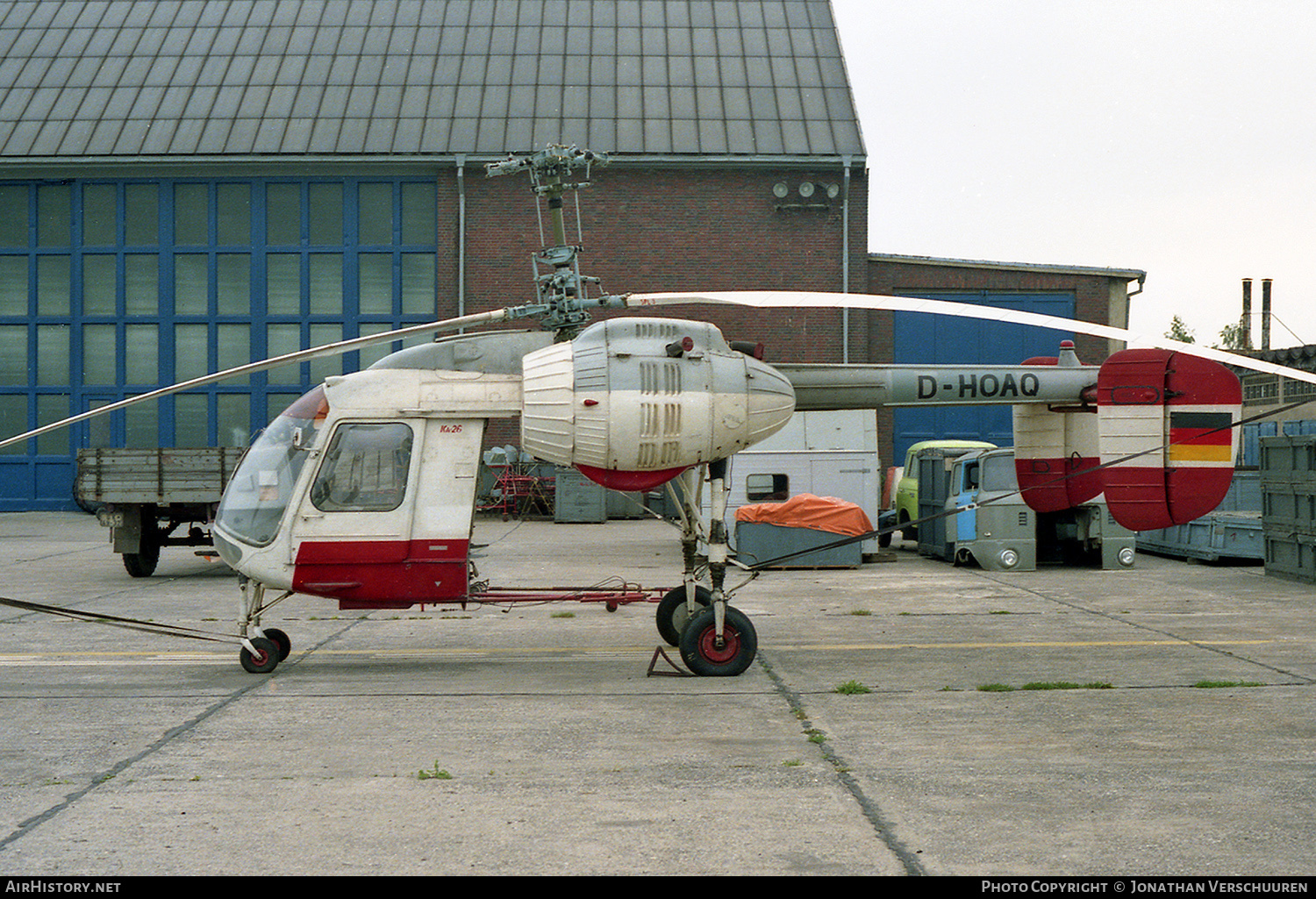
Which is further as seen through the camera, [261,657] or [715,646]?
[261,657]

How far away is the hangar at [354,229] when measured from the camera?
2970cm

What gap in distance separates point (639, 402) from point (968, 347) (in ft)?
73.9

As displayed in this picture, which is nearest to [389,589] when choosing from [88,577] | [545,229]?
[88,577]

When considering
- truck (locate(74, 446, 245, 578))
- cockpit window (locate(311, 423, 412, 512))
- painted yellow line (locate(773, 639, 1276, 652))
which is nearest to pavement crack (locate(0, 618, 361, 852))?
cockpit window (locate(311, 423, 412, 512))

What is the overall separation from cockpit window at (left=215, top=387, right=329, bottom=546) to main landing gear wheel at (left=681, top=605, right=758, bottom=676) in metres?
3.24

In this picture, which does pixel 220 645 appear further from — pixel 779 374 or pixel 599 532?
pixel 599 532

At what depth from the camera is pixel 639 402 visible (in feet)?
28.6

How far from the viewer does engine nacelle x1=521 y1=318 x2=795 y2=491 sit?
8.74 metres

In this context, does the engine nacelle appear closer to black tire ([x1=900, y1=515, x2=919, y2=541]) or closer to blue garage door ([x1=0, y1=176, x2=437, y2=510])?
black tire ([x1=900, y1=515, x2=919, y2=541])

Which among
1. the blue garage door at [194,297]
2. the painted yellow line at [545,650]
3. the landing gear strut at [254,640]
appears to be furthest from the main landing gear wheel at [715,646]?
the blue garage door at [194,297]

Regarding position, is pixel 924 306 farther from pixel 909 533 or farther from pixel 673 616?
pixel 909 533

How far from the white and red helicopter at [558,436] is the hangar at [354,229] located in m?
19.4

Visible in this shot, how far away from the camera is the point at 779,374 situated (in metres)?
9.41

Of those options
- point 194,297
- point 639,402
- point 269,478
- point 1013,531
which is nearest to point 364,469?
point 269,478
